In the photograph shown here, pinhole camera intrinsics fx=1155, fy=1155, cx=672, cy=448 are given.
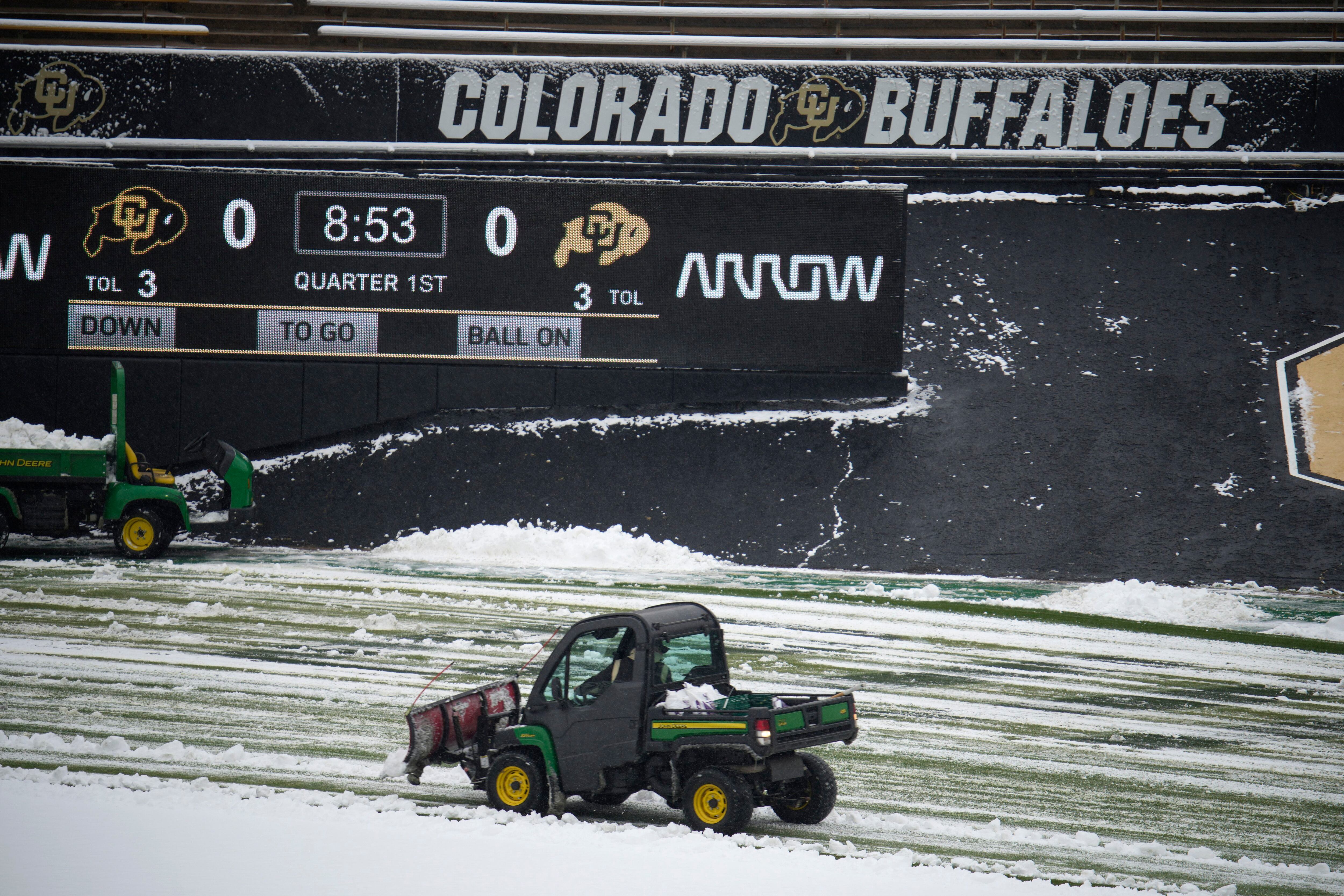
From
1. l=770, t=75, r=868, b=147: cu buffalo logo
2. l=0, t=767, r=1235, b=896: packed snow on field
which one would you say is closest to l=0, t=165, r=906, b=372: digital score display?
l=770, t=75, r=868, b=147: cu buffalo logo

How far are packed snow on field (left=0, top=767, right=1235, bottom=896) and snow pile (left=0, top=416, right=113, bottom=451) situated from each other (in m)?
9.72

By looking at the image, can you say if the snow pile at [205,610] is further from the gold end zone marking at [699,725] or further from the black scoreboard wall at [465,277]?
the gold end zone marking at [699,725]

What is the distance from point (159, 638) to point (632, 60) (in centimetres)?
1174

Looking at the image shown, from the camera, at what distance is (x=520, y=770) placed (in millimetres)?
7266

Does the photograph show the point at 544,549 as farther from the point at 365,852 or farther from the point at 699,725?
the point at 365,852

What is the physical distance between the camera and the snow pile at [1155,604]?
47.2 ft

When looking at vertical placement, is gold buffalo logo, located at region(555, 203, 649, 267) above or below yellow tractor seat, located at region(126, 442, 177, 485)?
above

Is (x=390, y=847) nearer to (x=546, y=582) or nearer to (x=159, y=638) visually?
(x=159, y=638)

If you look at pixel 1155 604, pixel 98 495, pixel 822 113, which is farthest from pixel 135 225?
pixel 1155 604

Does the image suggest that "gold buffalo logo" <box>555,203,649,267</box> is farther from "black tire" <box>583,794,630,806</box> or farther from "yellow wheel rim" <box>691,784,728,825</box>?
"yellow wheel rim" <box>691,784,728,825</box>

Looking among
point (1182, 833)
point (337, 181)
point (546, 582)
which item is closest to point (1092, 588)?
point (546, 582)

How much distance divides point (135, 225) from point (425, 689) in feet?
39.8

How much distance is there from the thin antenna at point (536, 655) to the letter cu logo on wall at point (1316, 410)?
11.9 m

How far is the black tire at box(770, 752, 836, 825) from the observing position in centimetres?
716
